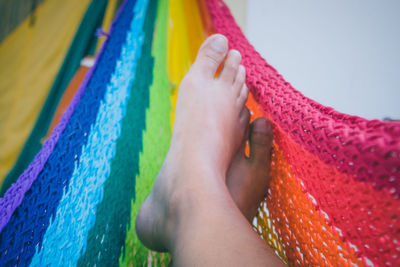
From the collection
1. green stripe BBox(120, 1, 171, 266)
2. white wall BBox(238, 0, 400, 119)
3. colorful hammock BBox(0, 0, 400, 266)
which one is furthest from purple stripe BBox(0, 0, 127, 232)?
white wall BBox(238, 0, 400, 119)

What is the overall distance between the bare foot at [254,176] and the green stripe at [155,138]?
184 mm

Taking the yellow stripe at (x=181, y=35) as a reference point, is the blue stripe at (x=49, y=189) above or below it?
below

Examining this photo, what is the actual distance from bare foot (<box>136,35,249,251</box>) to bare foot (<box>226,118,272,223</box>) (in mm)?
52

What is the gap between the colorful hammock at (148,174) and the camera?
0.22 metres

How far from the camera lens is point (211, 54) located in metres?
0.49

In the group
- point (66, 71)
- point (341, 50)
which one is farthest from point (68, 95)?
point (341, 50)

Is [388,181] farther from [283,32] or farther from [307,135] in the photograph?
[283,32]

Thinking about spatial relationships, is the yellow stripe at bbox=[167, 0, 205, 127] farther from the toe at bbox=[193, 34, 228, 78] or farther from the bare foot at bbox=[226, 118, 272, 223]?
the bare foot at bbox=[226, 118, 272, 223]

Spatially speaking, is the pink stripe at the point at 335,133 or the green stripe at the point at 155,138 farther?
the green stripe at the point at 155,138

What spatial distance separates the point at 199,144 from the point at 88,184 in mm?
204

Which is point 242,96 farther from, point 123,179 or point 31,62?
point 31,62

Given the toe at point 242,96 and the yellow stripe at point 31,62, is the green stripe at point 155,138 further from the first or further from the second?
the yellow stripe at point 31,62

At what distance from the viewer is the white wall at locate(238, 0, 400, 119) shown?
1.95 ft

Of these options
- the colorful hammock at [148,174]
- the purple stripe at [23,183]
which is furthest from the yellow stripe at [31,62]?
the purple stripe at [23,183]
